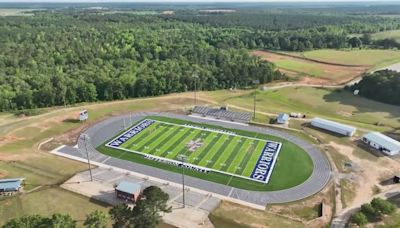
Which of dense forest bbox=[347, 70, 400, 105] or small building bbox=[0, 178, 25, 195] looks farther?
dense forest bbox=[347, 70, 400, 105]

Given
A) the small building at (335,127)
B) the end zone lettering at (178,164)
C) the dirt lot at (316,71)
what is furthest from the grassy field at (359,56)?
the end zone lettering at (178,164)

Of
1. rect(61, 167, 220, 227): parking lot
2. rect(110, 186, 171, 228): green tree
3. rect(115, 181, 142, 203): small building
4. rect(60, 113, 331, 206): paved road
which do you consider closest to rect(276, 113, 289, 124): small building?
rect(60, 113, 331, 206): paved road

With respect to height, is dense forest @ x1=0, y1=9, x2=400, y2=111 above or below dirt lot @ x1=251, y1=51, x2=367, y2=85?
above

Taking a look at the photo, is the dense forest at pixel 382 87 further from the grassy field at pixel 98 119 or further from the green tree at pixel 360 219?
the green tree at pixel 360 219

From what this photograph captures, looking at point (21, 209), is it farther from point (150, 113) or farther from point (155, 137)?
point (150, 113)

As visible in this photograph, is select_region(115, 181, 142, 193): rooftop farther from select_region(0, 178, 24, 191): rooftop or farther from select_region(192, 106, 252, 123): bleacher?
select_region(192, 106, 252, 123): bleacher

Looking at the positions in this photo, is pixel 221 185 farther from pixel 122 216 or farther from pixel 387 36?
pixel 387 36
